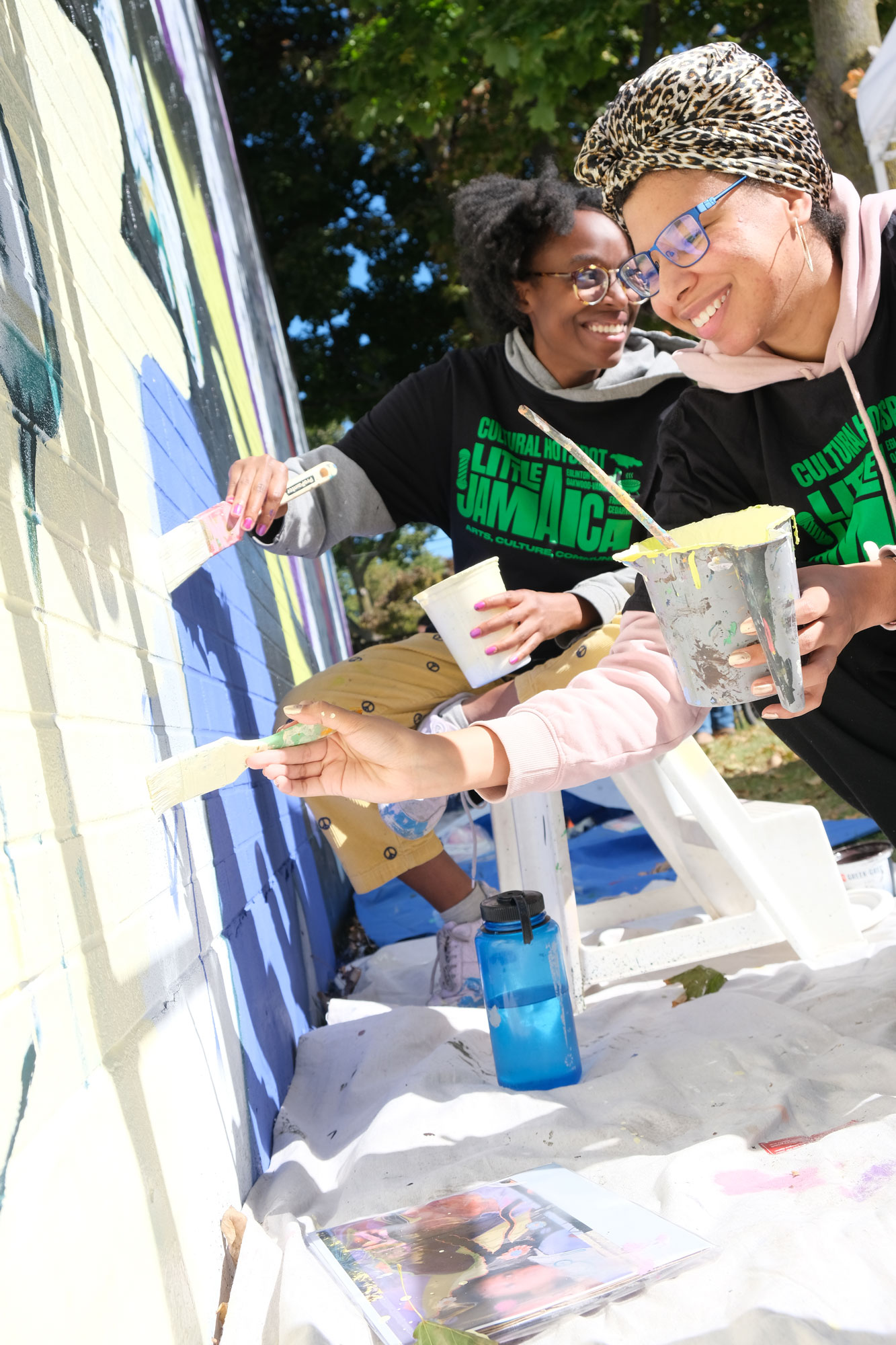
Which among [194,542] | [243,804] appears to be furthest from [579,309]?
[243,804]

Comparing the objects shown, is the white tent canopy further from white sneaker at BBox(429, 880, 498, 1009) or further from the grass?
white sneaker at BBox(429, 880, 498, 1009)

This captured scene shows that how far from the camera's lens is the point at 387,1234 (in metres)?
1.52

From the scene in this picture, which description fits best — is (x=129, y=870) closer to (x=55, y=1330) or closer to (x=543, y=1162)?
(x=55, y=1330)

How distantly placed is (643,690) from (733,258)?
0.72m

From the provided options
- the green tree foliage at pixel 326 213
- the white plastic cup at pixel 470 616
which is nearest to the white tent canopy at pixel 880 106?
the white plastic cup at pixel 470 616

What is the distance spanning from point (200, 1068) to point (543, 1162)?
0.58 meters

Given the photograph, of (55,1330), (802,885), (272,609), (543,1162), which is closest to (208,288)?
(272,609)

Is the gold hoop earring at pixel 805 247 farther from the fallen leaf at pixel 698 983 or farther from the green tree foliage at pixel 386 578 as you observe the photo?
the green tree foliage at pixel 386 578

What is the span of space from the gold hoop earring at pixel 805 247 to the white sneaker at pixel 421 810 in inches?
49.7

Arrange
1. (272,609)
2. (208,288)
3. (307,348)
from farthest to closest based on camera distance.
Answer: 1. (307,348)
2. (272,609)
3. (208,288)

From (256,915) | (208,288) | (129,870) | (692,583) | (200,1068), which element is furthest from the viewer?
(208,288)

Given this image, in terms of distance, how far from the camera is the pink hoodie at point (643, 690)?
161 centimetres

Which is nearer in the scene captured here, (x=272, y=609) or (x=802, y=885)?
(x=802, y=885)

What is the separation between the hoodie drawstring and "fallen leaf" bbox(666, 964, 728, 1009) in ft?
3.76
